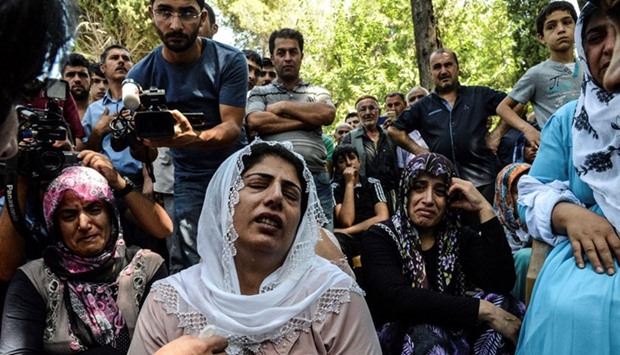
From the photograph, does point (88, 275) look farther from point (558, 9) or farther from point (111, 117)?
point (558, 9)

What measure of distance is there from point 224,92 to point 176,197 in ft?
2.27

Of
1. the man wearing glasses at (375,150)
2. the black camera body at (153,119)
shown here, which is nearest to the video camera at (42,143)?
the black camera body at (153,119)

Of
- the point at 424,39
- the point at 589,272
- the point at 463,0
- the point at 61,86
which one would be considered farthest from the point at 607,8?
the point at 463,0

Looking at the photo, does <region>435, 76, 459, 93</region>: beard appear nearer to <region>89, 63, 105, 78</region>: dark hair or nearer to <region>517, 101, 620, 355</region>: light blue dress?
<region>517, 101, 620, 355</region>: light blue dress

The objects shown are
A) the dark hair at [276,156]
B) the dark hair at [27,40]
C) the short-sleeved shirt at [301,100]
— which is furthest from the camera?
the short-sleeved shirt at [301,100]

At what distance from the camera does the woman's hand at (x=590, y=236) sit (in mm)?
2297

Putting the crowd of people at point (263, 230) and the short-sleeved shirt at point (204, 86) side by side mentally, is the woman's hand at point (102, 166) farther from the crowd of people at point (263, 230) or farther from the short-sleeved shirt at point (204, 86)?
the short-sleeved shirt at point (204, 86)

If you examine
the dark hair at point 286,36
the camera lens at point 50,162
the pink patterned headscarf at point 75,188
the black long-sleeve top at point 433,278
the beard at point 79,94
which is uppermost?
the dark hair at point 286,36

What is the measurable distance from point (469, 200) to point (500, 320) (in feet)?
2.23

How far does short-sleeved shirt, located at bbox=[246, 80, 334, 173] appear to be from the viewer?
4457 millimetres

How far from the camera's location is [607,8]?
1431 millimetres

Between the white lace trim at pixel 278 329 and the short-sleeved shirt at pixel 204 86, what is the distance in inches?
51.8

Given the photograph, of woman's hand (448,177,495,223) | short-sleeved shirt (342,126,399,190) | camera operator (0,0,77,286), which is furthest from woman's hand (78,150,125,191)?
short-sleeved shirt (342,126,399,190)

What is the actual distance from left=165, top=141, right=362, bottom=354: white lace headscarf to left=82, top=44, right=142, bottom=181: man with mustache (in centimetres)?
125
